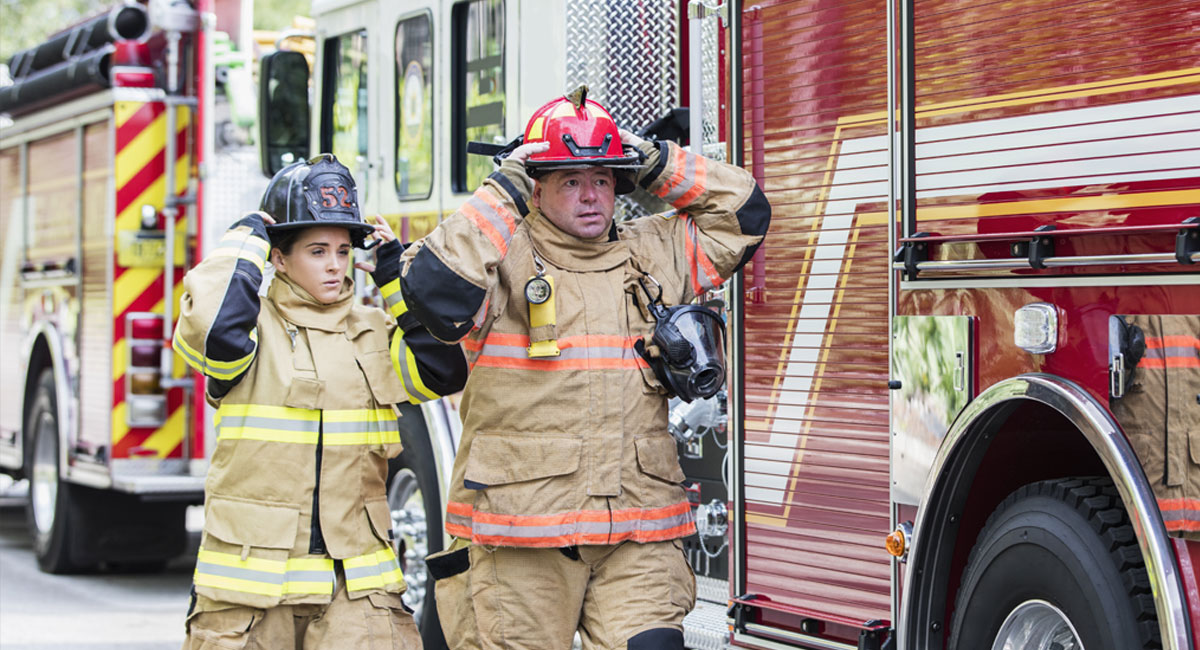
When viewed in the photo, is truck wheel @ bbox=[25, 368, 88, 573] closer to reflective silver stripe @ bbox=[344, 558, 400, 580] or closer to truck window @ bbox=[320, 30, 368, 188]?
truck window @ bbox=[320, 30, 368, 188]

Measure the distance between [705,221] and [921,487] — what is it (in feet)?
2.84

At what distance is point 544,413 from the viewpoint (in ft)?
13.0

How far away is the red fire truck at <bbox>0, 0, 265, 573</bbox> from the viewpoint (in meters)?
8.41

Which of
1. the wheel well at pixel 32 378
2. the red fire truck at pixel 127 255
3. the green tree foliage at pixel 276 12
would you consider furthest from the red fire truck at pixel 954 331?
the green tree foliage at pixel 276 12

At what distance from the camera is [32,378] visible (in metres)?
9.75

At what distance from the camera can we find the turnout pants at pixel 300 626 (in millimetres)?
3844

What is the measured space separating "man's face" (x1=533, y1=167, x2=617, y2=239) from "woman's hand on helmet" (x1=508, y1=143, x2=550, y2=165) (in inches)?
3.9

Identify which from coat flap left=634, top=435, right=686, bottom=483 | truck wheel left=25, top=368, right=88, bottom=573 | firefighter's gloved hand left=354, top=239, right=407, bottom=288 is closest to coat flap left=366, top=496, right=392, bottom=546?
firefighter's gloved hand left=354, top=239, right=407, bottom=288

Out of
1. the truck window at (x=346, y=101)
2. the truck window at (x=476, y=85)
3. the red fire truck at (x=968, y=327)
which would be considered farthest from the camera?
the truck window at (x=346, y=101)

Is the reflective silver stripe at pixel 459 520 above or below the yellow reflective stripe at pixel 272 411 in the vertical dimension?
below

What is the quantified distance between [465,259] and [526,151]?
1.15ft

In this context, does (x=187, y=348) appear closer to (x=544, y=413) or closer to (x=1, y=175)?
(x=544, y=413)

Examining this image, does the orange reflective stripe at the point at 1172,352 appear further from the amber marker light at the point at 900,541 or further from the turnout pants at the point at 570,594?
the turnout pants at the point at 570,594

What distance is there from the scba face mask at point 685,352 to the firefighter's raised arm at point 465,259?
0.42 meters
